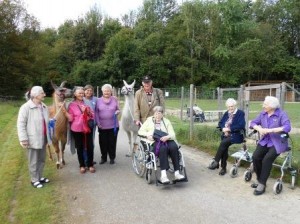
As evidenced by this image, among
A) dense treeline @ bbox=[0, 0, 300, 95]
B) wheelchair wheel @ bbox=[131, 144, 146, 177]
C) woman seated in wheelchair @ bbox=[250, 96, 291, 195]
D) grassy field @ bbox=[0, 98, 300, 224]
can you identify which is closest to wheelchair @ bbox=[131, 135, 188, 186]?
wheelchair wheel @ bbox=[131, 144, 146, 177]

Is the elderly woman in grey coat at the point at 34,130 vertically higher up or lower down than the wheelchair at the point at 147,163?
higher up

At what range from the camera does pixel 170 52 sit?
47781mm

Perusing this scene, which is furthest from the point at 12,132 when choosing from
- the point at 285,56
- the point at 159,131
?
the point at 285,56

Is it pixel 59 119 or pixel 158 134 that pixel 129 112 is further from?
pixel 158 134

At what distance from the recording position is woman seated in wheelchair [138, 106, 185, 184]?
21.4 feet

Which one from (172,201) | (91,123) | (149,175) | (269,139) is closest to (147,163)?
(149,175)

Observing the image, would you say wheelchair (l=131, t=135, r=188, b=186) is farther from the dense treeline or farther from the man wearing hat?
the dense treeline

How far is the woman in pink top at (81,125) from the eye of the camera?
757 cm

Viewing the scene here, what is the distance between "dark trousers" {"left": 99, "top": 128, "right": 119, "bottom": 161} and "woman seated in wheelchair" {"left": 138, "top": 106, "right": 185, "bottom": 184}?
1.40 metres

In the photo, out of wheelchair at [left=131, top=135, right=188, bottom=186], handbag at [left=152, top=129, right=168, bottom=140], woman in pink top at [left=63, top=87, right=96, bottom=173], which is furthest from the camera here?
woman in pink top at [left=63, top=87, right=96, bottom=173]

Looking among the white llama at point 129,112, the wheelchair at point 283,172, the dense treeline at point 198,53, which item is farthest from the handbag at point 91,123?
the dense treeline at point 198,53

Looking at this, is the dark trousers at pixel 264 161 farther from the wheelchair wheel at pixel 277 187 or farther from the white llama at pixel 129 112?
the white llama at pixel 129 112

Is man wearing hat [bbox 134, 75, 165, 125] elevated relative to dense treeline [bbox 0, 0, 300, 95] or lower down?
lower down

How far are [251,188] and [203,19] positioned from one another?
4334 centimetres
